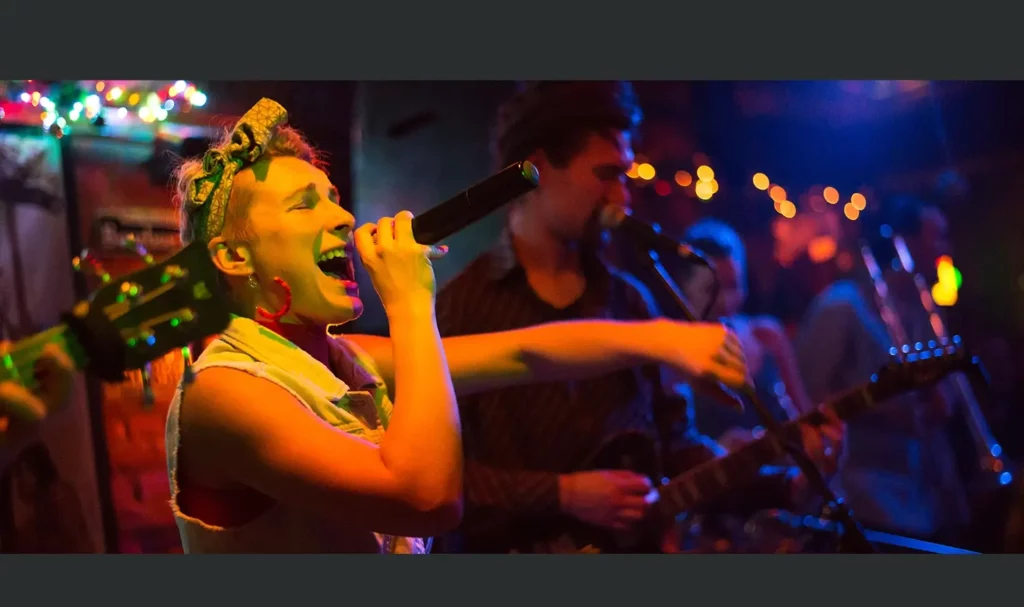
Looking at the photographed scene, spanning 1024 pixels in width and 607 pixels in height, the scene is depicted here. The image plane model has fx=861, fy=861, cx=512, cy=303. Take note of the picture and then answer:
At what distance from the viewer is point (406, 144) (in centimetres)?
227

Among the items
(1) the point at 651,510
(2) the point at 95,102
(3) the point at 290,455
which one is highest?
(2) the point at 95,102

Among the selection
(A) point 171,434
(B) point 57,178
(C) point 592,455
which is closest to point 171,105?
(B) point 57,178

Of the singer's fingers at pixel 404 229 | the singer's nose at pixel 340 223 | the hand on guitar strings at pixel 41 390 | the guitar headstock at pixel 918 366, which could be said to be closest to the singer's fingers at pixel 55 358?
the hand on guitar strings at pixel 41 390

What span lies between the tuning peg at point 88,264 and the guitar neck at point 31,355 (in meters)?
0.44

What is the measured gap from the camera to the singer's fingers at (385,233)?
69.1 inches

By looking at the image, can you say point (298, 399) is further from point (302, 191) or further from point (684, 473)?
point (684, 473)

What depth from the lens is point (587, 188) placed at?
228cm

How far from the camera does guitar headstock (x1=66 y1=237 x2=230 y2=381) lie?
65.4 inches

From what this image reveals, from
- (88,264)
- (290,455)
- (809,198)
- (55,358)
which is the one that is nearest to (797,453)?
(809,198)

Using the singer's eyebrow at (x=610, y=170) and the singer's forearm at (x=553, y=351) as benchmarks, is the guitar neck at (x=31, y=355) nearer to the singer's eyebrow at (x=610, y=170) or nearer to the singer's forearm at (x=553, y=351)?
the singer's forearm at (x=553, y=351)

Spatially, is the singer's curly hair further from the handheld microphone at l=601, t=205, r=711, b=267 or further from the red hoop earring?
the handheld microphone at l=601, t=205, r=711, b=267

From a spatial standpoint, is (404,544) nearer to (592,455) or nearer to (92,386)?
(592,455)

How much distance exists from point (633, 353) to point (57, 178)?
63.0 inches

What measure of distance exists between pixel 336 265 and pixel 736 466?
115 cm
